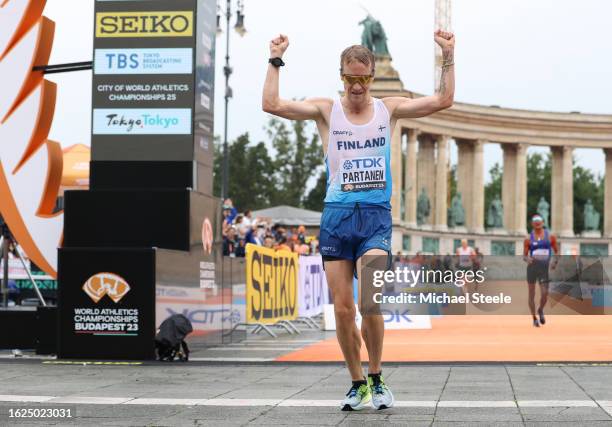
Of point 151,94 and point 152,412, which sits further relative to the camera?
point 151,94

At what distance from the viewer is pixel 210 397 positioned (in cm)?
803

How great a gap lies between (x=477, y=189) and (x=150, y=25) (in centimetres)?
6519

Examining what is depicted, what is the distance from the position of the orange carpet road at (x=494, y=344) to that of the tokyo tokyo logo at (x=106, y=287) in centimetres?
201

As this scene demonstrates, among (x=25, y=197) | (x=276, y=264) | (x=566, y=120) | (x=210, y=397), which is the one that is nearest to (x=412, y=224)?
(x=566, y=120)

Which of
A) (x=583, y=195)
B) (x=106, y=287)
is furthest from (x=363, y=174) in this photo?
(x=583, y=195)

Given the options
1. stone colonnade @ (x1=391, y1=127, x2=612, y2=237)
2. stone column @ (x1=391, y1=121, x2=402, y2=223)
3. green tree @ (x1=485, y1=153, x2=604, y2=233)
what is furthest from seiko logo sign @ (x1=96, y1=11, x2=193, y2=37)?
green tree @ (x1=485, y1=153, x2=604, y2=233)

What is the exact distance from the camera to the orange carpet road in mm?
12898

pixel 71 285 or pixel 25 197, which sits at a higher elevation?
pixel 25 197

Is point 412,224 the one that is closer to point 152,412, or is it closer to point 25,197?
point 25,197

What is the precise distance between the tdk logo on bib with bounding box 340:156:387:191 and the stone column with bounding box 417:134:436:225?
68882 millimetres

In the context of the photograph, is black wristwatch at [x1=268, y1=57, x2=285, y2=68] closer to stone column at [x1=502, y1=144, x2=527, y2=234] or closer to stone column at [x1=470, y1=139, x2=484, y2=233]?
stone column at [x1=470, y1=139, x2=484, y2=233]

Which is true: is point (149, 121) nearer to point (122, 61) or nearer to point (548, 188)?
point (122, 61)

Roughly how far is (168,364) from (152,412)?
14.7 ft

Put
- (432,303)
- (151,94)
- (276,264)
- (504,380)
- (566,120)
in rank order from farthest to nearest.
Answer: (566,120), (276,264), (151,94), (432,303), (504,380)
